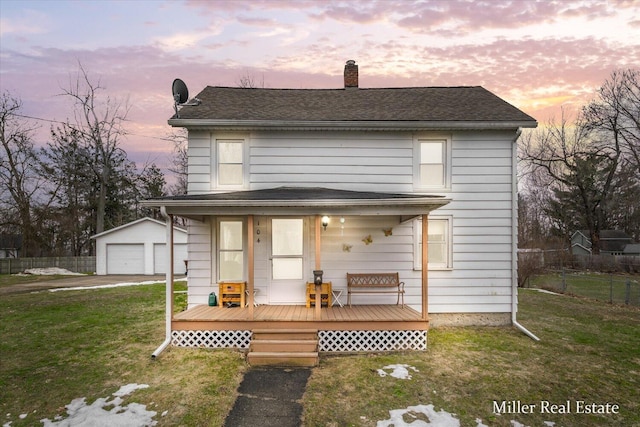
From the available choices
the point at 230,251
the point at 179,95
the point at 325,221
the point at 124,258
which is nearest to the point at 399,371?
the point at 325,221

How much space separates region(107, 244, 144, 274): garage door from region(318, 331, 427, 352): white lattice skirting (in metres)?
19.1

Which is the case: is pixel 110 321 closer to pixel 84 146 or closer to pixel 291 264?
pixel 291 264

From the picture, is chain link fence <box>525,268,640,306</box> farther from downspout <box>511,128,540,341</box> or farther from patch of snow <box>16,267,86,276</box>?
patch of snow <box>16,267,86,276</box>

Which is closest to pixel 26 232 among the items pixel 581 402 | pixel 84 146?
pixel 84 146

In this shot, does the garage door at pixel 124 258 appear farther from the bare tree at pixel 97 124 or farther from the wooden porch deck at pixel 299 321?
the wooden porch deck at pixel 299 321

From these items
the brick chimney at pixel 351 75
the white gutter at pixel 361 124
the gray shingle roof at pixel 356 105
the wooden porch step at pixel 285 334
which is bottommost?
the wooden porch step at pixel 285 334

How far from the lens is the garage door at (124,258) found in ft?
72.4

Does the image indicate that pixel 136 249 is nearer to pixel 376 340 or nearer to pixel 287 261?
pixel 287 261

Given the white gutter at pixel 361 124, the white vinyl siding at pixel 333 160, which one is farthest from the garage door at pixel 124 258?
the white vinyl siding at pixel 333 160

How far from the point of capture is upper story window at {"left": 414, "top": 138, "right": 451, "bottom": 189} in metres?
8.56

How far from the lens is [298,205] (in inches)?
→ 262

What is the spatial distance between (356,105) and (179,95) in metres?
4.63

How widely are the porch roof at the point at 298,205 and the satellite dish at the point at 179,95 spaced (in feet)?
8.77

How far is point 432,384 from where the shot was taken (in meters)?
5.35
